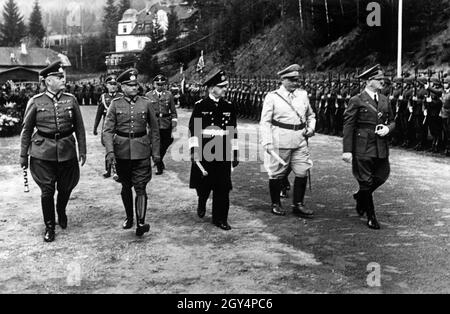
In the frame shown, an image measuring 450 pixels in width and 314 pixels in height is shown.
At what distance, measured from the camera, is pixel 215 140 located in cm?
722

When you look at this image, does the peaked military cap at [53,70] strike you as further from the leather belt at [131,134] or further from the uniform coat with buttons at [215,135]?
the uniform coat with buttons at [215,135]

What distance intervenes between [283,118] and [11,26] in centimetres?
11264

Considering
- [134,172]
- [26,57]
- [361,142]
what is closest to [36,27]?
[26,57]

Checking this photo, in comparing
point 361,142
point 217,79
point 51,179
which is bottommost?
point 51,179

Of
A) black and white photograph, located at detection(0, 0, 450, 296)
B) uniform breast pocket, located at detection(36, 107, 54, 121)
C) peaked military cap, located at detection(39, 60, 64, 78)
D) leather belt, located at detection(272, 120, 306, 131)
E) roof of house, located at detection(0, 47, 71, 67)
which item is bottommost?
black and white photograph, located at detection(0, 0, 450, 296)

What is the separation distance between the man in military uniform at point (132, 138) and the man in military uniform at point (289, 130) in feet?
4.73

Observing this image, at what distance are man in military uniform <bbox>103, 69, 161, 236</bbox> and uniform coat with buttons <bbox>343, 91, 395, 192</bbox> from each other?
225 cm

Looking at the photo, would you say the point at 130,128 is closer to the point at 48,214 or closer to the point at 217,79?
the point at 217,79

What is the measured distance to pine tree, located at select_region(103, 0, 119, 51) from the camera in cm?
11094

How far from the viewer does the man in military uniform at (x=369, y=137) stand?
7.05 metres

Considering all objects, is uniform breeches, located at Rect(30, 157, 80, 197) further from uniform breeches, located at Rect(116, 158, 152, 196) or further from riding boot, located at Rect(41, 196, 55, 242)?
uniform breeches, located at Rect(116, 158, 152, 196)

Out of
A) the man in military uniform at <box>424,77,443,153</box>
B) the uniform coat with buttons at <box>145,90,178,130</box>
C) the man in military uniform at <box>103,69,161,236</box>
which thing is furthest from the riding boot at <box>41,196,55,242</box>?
the man in military uniform at <box>424,77,443,153</box>
